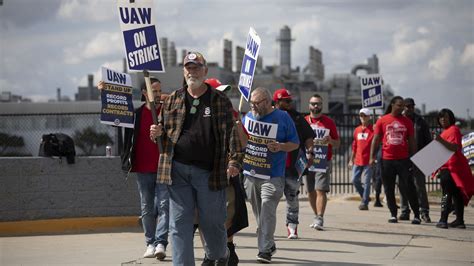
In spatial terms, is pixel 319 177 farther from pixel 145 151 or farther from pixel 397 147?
pixel 145 151

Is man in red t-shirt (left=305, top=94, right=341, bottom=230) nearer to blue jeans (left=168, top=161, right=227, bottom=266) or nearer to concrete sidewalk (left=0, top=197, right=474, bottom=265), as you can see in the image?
concrete sidewalk (left=0, top=197, right=474, bottom=265)

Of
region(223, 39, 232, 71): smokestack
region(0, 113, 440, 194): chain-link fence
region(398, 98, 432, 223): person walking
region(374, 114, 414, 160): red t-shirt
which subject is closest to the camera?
region(374, 114, 414, 160): red t-shirt

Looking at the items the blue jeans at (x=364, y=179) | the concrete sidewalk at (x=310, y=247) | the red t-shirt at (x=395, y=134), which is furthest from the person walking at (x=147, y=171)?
the blue jeans at (x=364, y=179)

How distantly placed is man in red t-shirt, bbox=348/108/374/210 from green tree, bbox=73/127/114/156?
A: 12045 millimetres

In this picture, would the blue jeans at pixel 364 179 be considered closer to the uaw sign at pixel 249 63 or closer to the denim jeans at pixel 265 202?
the denim jeans at pixel 265 202

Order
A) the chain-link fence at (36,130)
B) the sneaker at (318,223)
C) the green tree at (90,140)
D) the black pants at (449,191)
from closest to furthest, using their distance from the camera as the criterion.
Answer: the sneaker at (318,223), the black pants at (449,191), the chain-link fence at (36,130), the green tree at (90,140)

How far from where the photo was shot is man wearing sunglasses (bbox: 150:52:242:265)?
731cm

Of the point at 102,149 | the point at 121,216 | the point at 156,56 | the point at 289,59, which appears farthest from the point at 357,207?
the point at 289,59

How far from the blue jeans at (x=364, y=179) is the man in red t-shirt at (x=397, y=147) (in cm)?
250

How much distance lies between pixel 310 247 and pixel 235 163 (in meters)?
3.84

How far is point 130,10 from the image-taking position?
26.4ft

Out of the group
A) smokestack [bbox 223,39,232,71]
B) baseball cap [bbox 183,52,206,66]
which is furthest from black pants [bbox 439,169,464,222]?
smokestack [bbox 223,39,232,71]

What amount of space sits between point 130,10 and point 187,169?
5.48 ft

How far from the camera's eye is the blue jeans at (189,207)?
7258 millimetres
